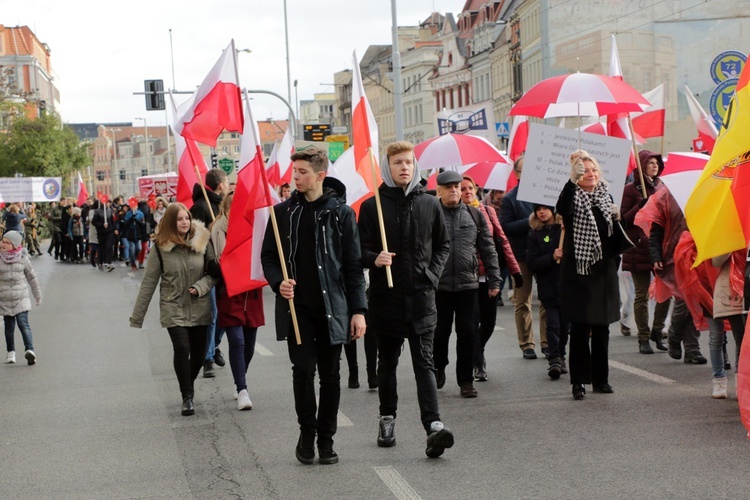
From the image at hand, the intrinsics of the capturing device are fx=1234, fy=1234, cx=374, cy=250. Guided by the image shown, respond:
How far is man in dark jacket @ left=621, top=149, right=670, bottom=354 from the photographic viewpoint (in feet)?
40.1

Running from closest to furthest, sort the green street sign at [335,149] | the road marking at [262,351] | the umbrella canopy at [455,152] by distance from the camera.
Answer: the road marking at [262,351] → the umbrella canopy at [455,152] → the green street sign at [335,149]

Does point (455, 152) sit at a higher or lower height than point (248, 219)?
higher

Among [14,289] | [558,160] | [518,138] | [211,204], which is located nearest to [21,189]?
[518,138]

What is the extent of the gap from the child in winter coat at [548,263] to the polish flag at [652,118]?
574cm

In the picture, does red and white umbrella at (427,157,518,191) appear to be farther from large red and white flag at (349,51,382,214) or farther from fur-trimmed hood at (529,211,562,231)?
large red and white flag at (349,51,382,214)

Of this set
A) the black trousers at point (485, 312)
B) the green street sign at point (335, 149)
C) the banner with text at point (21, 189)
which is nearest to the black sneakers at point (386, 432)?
the black trousers at point (485, 312)

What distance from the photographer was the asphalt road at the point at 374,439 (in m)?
6.86

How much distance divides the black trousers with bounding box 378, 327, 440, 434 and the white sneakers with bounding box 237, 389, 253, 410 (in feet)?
6.38

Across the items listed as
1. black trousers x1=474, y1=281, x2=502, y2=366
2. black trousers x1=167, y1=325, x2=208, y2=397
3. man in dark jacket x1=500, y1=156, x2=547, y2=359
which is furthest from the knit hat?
black trousers x1=474, y1=281, x2=502, y2=366

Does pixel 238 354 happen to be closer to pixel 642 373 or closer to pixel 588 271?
pixel 588 271

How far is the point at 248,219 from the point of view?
29.5 ft

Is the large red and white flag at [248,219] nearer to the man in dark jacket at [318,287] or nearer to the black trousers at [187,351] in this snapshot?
the black trousers at [187,351]

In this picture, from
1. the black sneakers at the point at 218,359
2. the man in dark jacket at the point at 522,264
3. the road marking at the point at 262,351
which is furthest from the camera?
the road marking at the point at 262,351

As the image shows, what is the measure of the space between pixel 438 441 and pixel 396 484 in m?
0.59
